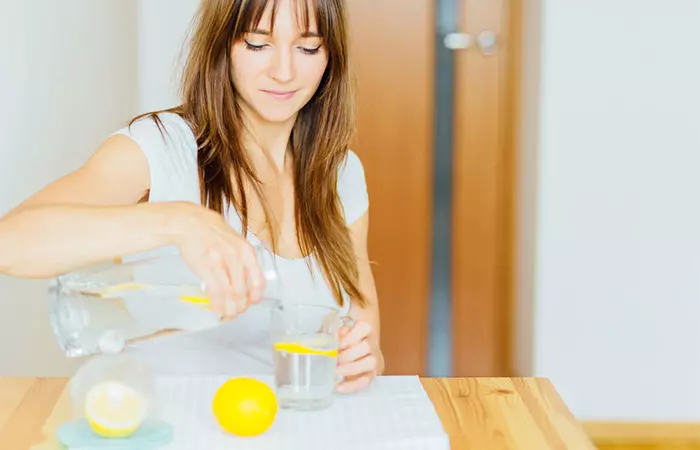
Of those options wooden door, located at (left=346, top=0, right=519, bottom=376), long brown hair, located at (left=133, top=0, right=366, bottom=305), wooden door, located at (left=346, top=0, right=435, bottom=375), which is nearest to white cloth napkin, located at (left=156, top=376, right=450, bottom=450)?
long brown hair, located at (left=133, top=0, right=366, bottom=305)

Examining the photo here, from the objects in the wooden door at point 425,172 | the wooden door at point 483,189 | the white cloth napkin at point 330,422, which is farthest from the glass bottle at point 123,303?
the wooden door at point 483,189

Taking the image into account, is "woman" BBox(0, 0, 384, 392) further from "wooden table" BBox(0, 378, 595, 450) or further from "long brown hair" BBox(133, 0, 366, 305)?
"wooden table" BBox(0, 378, 595, 450)

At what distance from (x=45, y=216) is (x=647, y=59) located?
7.07ft

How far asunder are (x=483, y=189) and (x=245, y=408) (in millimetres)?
2290

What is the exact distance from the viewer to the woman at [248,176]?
1059 millimetres

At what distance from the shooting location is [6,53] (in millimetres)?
1540

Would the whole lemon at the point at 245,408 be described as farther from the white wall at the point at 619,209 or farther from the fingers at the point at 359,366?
the white wall at the point at 619,209

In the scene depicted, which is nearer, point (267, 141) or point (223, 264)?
point (223, 264)

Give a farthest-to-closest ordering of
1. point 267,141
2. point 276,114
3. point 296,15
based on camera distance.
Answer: point 267,141 → point 276,114 → point 296,15

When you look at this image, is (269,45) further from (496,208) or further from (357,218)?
(496,208)

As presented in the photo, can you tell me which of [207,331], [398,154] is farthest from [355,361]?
[398,154]

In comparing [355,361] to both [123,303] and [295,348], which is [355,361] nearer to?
[295,348]

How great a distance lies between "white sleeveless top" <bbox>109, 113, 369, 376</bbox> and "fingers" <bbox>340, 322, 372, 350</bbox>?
0.27 m

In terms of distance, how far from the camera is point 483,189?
320cm
